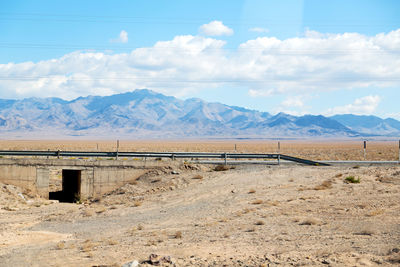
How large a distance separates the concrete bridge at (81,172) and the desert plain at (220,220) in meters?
0.72

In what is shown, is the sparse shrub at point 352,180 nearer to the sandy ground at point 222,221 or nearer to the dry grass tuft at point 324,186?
the sandy ground at point 222,221

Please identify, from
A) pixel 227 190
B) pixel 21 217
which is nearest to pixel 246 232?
pixel 227 190

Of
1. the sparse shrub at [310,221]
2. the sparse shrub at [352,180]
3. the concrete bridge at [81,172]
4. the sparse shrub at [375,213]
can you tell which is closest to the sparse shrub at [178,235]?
the sparse shrub at [310,221]

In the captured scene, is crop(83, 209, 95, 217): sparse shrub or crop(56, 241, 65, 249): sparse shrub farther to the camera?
crop(83, 209, 95, 217): sparse shrub

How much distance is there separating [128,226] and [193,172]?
10548mm

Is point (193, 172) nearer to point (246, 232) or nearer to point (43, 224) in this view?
point (43, 224)

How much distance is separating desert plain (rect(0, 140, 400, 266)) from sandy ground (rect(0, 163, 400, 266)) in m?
0.04

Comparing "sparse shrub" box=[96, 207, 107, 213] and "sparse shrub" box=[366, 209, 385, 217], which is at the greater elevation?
"sparse shrub" box=[366, 209, 385, 217]

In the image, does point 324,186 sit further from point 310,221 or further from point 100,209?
point 100,209

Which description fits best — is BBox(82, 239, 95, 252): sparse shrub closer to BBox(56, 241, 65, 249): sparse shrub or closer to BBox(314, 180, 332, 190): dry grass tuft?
BBox(56, 241, 65, 249): sparse shrub

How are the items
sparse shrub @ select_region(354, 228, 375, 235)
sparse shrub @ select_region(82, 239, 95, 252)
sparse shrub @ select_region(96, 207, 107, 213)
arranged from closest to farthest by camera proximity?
sparse shrub @ select_region(354, 228, 375, 235)
sparse shrub @ select_region(82, 239, 95, 252)
sparse shrub @ select_region(96, 207, 107, 213)

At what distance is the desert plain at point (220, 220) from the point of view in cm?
1159

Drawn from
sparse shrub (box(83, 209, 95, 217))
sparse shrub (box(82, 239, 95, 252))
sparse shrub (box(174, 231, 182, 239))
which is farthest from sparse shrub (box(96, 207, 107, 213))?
sparse shrub (box(174, 231, 182, 239))

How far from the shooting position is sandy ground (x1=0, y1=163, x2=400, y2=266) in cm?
1164
